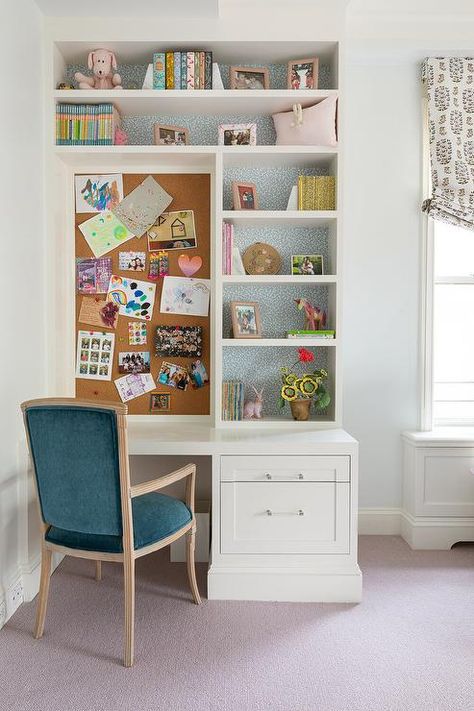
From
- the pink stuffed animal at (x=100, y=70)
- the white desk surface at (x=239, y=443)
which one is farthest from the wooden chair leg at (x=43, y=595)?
the pink stuffed animal at (x=100, y=70)

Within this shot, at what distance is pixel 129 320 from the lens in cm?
317

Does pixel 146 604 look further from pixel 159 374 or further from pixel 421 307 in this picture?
pixel 421 307

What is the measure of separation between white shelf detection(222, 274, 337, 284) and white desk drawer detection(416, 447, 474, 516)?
3.46 ft

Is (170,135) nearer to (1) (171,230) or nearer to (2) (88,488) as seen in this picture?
(1) (171,230)

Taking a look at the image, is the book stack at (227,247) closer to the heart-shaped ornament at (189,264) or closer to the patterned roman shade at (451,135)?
the heart-shaped ornament at (189,264)

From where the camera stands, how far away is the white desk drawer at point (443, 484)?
126 inches

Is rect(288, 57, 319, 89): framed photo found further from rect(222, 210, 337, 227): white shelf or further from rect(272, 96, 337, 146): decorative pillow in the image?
rect(222, 210, 337, 227): white shelf

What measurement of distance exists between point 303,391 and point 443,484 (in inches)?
36.6

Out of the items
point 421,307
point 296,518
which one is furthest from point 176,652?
point 421,307

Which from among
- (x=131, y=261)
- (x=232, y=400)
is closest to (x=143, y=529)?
(x=232, y=400)

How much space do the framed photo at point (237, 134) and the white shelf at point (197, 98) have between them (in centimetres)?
12

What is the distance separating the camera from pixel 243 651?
7.13ft

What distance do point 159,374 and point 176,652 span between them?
1402 millimetres

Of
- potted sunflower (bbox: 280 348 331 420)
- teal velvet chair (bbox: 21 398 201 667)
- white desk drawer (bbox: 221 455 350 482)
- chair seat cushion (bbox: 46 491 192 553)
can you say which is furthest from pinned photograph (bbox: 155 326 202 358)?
teal velvet chair (bbox: 21 398 201 667)
